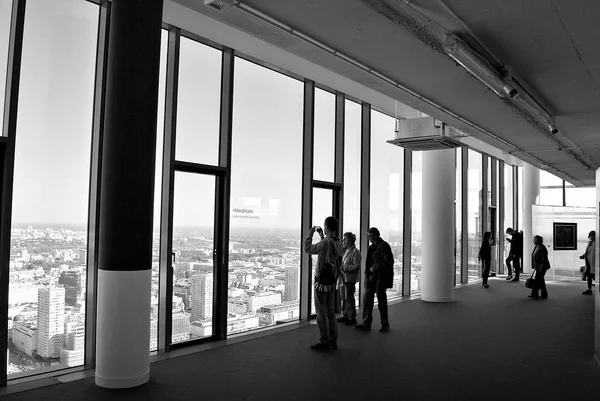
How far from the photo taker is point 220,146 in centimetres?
656

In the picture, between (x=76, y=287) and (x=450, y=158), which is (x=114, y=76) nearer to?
(x=76, y=287)

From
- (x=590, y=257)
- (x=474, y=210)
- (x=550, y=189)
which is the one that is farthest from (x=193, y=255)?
(x=550, y=189)

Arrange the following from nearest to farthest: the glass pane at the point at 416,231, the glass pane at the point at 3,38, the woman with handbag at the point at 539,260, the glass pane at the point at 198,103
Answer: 1. the glass pane at the point at 3,38
2. the glass pane at the point at 198,103
3. the woman with handbag at the point at 539,260
4. the glass pane at the point at 416,231

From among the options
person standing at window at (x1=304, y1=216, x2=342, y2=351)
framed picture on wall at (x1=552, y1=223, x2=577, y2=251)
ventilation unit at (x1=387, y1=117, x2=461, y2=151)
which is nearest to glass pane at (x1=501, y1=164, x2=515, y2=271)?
framed picture on wall at (x1=552, y1=223, x2=577, y2=251)

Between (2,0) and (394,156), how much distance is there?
7.49 meters

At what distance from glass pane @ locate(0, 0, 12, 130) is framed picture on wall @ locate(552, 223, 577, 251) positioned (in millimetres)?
14766

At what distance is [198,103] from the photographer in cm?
632

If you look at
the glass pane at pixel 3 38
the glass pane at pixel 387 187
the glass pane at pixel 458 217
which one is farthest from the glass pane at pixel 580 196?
the glass pane at pixel 3 38

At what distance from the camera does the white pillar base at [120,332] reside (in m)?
4.37

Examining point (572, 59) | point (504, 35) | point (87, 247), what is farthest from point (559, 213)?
point (87, 247)

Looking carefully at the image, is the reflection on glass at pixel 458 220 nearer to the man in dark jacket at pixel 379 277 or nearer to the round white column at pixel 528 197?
the round white column at pixel 528 197

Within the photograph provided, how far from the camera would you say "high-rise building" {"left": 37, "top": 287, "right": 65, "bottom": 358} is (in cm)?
480

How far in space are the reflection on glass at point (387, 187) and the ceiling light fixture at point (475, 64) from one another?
4151 mm

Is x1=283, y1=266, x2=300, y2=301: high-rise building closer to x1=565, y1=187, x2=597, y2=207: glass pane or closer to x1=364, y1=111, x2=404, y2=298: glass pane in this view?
x1=364, y1=111, x2=404, y2=298: glass pane
